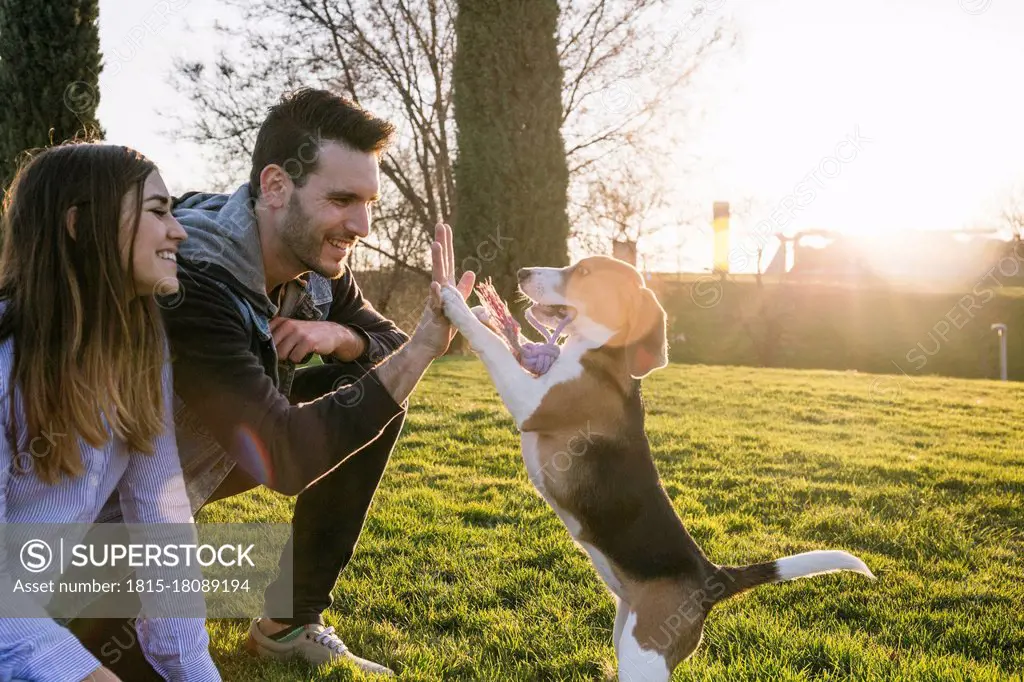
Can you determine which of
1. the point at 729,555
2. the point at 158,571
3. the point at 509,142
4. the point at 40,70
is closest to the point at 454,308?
the point at 158,571

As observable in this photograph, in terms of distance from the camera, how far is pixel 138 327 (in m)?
2.28

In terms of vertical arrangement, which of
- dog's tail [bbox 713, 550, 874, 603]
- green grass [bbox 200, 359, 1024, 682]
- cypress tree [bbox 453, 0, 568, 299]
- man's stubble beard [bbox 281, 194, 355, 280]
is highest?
cypress tree [bbox 453, 0, 568, 299]

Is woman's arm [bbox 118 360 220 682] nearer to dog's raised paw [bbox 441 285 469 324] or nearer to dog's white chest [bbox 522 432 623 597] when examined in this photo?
dog's raised paw [bbox 441 285 469 324]

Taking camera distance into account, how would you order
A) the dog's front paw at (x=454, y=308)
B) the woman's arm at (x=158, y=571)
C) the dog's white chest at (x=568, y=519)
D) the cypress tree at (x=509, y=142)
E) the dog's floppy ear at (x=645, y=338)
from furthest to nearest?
the cypress tree at (x=509, y=142), the dog's floppy ear at (x=645, y=338), the dog's white chest at (x=568, y=519), the dog's front paw at (x=454, y=308), the woman's arm at (x=158, y=571)

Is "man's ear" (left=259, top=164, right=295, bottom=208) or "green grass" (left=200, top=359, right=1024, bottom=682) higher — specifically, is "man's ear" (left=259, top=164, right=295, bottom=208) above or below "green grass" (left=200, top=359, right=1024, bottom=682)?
above

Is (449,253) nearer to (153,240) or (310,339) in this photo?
(310,339)

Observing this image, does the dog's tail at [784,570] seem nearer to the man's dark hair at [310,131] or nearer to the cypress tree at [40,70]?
the man's dark hair at [310,131]

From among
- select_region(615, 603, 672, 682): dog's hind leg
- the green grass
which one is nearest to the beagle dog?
select_region(615, 603, 672, 682): dog's hind leg

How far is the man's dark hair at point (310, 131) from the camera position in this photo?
111 inches

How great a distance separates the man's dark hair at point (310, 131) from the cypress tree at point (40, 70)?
7229 millimetres

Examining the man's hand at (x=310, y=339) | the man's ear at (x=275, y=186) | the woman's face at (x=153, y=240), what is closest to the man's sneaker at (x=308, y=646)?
the man's hand at (x=310, y=339)

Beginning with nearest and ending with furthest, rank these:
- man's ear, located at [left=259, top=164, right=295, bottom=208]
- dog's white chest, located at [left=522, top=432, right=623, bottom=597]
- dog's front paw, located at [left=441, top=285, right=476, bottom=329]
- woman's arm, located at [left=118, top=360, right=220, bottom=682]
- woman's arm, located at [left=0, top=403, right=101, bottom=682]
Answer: woman's arm, located at [left=0, top=403, right=101, bottom=682], woman's arm, located at [left=118, top=360, right=220, bottom=682], dog's front paw, located at [left=441, top=285, right=476, bottom=329], dog's white chest, located at [left=522, top=432, right=623, bottom=597], man's ear, located at [left=259, top=164, right=295, bottom=208]

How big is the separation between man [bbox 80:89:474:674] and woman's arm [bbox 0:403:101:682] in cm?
71

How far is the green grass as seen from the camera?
3.22m
